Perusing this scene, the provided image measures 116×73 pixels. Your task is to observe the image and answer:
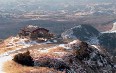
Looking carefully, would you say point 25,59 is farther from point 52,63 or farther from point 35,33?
point 35,33

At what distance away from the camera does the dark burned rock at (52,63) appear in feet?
179

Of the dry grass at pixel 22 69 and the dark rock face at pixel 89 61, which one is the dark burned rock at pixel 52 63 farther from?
the dry grass at pixel 22 69

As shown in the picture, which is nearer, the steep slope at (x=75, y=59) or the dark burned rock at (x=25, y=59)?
the steep slope at (x=75, y=59)

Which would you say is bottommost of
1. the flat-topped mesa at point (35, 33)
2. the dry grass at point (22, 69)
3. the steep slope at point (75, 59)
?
the flat-topped mesa at point (35, 33)

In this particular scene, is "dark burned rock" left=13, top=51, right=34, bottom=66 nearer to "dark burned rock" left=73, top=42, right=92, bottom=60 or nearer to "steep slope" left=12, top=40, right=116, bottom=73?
"steep slope" left=12, top=40, right=116, bottom=73

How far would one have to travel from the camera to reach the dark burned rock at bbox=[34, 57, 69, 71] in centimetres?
5450

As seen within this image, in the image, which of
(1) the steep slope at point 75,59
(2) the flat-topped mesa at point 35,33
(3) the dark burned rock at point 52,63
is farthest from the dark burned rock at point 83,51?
(2) the flat-topped mesa at point 35,33

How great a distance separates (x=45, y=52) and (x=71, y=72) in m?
8.94

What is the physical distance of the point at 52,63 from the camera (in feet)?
181

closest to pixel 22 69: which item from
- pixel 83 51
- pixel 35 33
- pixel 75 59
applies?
pixel 75 59

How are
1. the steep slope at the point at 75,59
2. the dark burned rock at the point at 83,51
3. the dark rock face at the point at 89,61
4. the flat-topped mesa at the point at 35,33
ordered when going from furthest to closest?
the flat-topped mesa at the point at 35,33
the dark burned rock at the point at 83,51
the dark rock face at the point at 89,61
the steep slope at the point at 75,59

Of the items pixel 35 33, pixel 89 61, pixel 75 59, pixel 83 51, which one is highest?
pixel 83 51

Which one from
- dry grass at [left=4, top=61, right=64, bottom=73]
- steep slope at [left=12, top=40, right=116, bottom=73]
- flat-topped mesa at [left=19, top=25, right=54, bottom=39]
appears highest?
dry grass at [left=4, top=61, right=64, bottom=73]

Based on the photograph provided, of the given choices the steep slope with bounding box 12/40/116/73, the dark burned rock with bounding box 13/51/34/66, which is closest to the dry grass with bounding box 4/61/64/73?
the dark burned rock with bounding box 13/51/34/66
